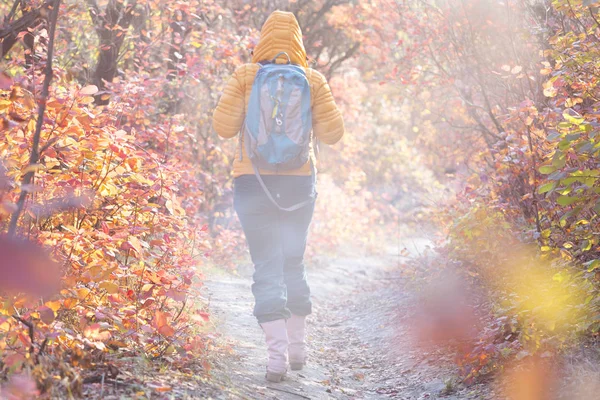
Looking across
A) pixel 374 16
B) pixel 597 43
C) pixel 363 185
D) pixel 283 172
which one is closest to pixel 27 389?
pixel 283 172

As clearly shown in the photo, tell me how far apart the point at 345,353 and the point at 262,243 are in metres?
2.31

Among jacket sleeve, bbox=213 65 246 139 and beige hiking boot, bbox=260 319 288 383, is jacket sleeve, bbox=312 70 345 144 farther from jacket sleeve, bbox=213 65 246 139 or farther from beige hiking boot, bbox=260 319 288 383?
beige hiking boot, bbox=260 319 288 383

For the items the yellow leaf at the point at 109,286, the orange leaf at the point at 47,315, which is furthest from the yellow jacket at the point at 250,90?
the orange leaf at the point at 47,315

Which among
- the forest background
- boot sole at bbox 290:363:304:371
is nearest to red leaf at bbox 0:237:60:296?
the forest background

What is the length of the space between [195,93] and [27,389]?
8.40 metres

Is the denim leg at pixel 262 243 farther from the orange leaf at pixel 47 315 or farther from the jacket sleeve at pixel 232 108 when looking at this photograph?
the orange leaf at pixel 47 315

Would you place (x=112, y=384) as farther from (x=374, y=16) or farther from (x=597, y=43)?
(x=374, y=16)

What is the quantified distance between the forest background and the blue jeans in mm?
450

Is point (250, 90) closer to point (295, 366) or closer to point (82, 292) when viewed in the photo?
point (82, 292)

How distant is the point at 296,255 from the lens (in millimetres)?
4586

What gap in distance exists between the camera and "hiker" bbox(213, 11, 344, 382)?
4.28 metres

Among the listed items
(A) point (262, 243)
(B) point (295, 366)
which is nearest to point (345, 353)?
(B) point (295, 366)

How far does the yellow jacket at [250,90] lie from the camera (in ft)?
14.6

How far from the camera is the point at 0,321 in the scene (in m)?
2.87
